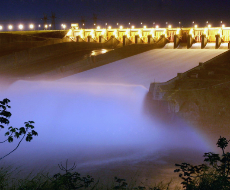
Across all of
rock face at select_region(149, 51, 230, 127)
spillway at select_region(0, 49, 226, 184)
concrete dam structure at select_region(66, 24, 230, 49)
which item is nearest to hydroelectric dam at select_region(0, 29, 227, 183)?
spillway at select_region(0, 49, 226, 184)

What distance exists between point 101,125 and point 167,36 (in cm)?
2156

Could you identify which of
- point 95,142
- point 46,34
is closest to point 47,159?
point 95,142

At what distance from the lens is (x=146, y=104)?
1641 centimetres

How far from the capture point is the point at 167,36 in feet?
113

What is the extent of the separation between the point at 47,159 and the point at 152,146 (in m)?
4.10

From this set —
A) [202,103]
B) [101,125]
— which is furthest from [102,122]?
[202,103]

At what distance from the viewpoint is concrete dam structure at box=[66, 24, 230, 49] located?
3060cm

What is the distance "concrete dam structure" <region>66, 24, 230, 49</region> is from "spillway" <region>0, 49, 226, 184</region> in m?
8.14

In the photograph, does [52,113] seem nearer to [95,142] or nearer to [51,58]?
[95,142]

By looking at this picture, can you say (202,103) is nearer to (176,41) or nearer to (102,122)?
(102,122)

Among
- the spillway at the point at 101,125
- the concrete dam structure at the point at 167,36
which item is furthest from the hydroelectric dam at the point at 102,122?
the concrete dam structure at the point at 167,36

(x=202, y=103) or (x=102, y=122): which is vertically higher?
(x=202, y=103)

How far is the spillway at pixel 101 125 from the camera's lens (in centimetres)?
1108

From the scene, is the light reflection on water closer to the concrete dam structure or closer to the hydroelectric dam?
the hydroelectric dam
